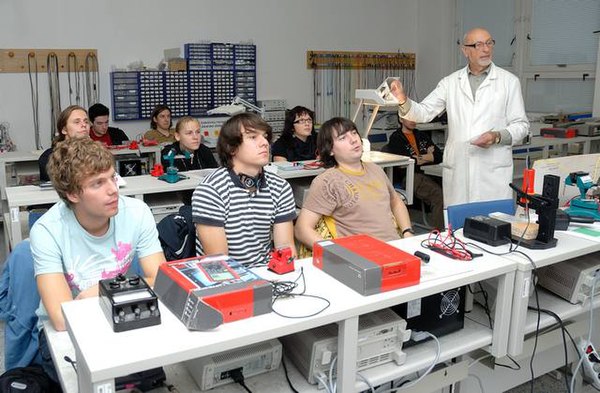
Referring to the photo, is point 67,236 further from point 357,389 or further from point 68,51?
point 68,51

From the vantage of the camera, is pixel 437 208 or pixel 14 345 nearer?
pixel 14 345

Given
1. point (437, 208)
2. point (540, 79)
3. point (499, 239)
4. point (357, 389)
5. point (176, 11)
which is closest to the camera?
point (357, 389)

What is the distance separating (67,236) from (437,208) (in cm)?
377

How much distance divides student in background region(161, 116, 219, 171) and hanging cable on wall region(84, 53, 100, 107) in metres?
1.99

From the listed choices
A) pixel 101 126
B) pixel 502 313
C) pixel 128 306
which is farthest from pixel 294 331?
pixel 101 126

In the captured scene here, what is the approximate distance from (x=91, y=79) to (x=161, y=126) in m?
0.93

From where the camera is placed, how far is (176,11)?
6062mm

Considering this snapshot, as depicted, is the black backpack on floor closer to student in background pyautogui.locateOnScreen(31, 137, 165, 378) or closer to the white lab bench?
student in background pyautogui.locateOnScreen(31, 137, 165, 378)

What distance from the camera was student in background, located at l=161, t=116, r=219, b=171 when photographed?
4.12 meters

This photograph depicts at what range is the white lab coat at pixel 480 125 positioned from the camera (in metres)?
3.15

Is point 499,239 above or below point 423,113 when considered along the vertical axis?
below

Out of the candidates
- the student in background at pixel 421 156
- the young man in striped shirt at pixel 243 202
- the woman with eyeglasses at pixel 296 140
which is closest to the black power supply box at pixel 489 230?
the young man in striped shirt at pixel 243 202

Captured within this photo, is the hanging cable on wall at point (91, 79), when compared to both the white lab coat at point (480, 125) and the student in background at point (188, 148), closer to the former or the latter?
the student in background at point (188, 148)

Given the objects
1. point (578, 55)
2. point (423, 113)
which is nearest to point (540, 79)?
point (578, 55)
